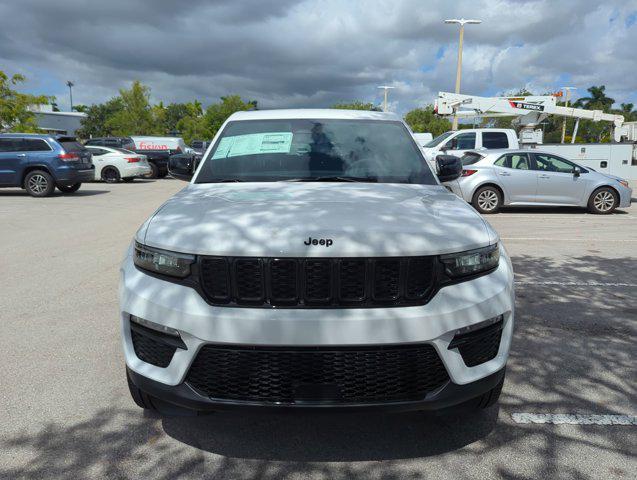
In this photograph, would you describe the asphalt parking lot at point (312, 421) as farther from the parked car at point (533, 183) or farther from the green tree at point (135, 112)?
the green tree at point (135, 112)

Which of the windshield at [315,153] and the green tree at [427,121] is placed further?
the green tree at [427,121]

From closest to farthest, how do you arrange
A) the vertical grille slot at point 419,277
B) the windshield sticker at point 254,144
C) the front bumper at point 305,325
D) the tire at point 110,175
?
the front bumper at point 305,325
the vertical grille slot at point 419,277
the windshield sticker at point 254,144
the tire at point 110,175

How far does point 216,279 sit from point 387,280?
76 centimetres

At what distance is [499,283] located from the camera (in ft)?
8.19

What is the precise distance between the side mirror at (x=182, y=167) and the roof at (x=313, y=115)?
53cm

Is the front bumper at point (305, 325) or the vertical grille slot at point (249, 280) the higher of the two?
the vertical grille slot at point (249, 280)

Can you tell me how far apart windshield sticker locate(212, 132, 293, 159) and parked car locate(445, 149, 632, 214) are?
8.79 metres

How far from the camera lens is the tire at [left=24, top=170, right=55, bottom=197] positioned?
1464cm

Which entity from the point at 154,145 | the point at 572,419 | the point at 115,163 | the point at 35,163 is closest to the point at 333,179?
the point at 572,419

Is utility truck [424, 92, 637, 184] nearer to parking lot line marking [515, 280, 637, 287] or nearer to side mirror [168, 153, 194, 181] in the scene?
parking lot line marking [515, 280, 637, 287]

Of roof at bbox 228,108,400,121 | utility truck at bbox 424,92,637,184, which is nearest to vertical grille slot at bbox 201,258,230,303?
roof at bbox 228,108,400,121

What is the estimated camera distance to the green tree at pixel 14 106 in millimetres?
24906

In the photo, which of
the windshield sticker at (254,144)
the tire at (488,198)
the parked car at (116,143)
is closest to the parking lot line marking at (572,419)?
the windshield sticker at (254,144)

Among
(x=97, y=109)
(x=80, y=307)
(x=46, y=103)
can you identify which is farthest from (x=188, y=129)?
(x=80, y=307)
